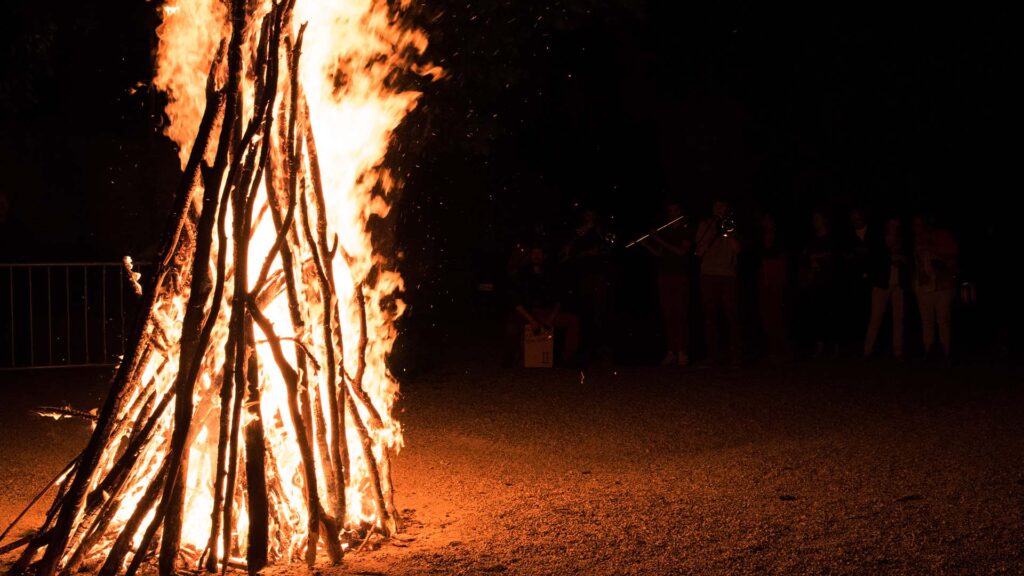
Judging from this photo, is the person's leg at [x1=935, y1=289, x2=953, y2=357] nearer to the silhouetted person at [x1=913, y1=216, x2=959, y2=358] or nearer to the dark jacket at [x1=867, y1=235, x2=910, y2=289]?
the silhouetted person at [x1=913, y1=216, x2=959, y2=358]

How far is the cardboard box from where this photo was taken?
11000mm

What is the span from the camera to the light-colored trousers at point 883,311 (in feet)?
37.1

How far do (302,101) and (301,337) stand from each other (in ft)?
3.30

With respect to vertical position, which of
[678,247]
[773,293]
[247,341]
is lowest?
[247,341]

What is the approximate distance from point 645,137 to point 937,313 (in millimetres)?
8494

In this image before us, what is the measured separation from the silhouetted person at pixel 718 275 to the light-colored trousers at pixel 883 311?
156cm

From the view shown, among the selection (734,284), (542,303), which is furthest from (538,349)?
(734,284)

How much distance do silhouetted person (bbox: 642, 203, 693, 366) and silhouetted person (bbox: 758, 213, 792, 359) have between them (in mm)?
866

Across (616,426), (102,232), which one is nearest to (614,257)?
(616,426)

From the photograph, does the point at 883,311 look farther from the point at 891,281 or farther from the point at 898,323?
the point at 891,281

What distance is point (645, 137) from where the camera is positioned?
62.1 feet

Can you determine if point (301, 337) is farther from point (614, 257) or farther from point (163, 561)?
point (614, 257)

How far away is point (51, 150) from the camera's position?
1792cm

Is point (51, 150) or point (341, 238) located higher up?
point (51, 150)
